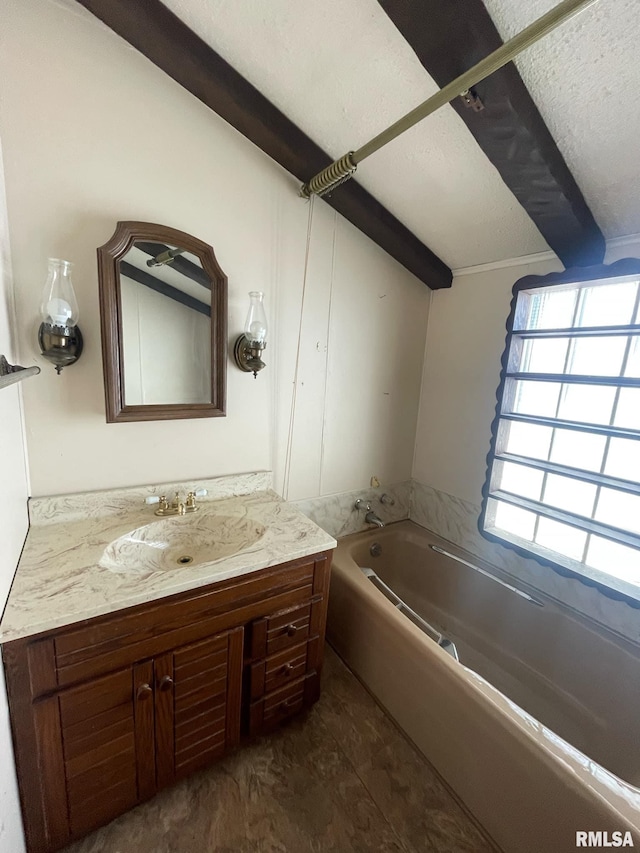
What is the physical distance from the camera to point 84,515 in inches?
49.7

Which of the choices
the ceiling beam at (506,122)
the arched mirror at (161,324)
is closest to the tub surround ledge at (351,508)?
the arched mirror at (161,324)

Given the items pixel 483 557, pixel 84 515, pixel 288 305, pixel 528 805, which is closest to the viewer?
pixel 528 805

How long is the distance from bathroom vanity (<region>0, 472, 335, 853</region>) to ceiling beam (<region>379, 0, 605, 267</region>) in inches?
55.5

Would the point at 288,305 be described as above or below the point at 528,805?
above

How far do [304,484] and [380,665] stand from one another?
2.86 ft

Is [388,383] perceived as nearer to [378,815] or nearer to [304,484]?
[304,484]

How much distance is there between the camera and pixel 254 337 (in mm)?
1421

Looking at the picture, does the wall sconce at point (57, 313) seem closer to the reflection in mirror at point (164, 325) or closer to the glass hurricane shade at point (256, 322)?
the reflection in mirror at point (164, 325)

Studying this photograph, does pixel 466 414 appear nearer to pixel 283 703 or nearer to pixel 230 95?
pixel 283 703

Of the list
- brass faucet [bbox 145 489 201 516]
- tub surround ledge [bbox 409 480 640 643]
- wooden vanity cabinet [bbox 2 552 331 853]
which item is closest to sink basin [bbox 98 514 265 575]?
brass faucet [bbox 145 489 201 516]

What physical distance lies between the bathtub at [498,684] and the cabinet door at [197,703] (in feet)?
2.11

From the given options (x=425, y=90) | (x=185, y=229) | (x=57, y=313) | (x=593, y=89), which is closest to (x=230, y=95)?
(x=185, y=229)

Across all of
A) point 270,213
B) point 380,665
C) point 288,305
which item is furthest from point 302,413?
point 380,665

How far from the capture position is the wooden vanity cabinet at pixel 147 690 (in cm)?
85
